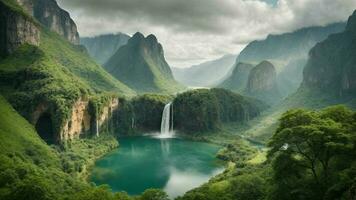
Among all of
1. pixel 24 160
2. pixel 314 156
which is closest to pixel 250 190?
pixel 314 156

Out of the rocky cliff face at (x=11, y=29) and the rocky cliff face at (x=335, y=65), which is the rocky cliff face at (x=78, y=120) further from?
the rocky cliff face at (x=335, y=65)

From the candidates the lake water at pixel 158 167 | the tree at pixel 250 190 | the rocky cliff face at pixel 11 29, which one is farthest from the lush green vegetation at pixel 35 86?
the tree at pixel 250 190

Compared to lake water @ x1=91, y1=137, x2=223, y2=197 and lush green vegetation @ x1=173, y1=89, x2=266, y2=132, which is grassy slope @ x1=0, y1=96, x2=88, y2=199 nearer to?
lake water @ x1=91, y1=137, x2=223, y2=197

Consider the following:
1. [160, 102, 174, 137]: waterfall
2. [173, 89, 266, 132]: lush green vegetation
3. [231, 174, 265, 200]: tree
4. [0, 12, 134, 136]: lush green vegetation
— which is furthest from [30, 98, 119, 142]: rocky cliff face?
[231, 174, 265, 200]: tree

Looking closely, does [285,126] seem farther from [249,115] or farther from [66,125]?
[249,115]

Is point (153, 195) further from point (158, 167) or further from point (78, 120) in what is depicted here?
point (78, 120)
